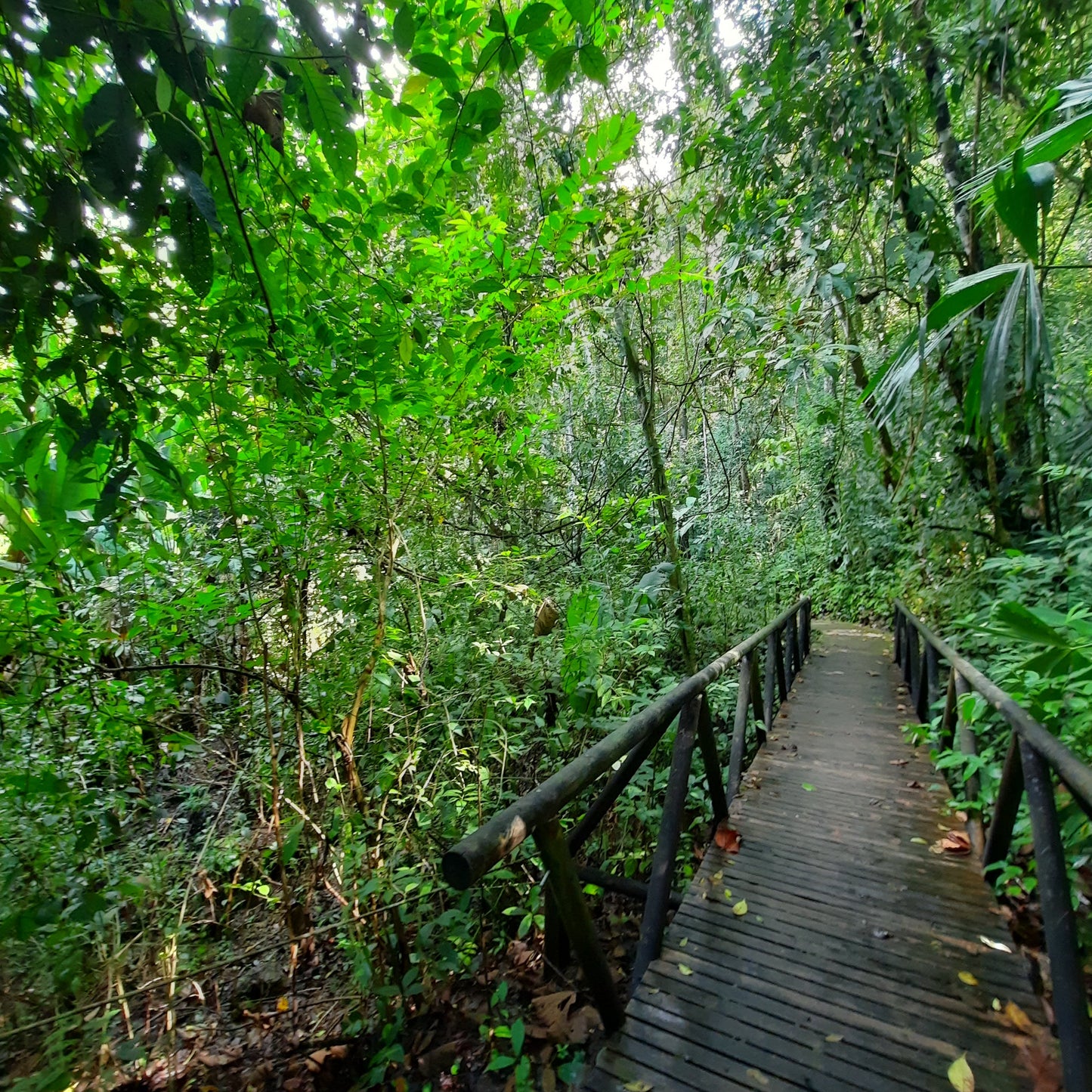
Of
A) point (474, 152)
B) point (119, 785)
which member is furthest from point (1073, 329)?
point (119, 785)

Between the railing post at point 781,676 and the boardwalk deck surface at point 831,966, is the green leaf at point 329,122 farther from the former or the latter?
the railing post at point 781,676

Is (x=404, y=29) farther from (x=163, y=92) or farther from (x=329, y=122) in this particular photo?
(x=163, y=92)

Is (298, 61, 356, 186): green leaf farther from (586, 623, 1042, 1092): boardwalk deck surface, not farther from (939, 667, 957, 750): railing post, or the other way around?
(939, 667, 957, 750): railing post

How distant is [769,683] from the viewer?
163 inches

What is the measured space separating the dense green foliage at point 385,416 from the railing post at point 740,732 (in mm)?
584

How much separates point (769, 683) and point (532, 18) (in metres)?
4.03

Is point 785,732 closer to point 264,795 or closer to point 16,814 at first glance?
point 264,795

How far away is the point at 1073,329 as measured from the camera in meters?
5.06

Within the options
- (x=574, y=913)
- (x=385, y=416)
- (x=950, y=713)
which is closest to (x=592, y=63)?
(x=385, y=416)

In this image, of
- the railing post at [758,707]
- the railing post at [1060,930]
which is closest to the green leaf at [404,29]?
the railing post at [1060,930]

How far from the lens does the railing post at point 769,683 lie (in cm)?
408

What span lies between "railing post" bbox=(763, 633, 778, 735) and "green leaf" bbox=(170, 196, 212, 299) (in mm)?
3972

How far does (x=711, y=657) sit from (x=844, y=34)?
16.6 ft

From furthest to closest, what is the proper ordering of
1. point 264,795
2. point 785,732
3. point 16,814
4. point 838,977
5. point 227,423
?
point 785,732
point 264,795
point 16,814
point 227,423
point 838,977
